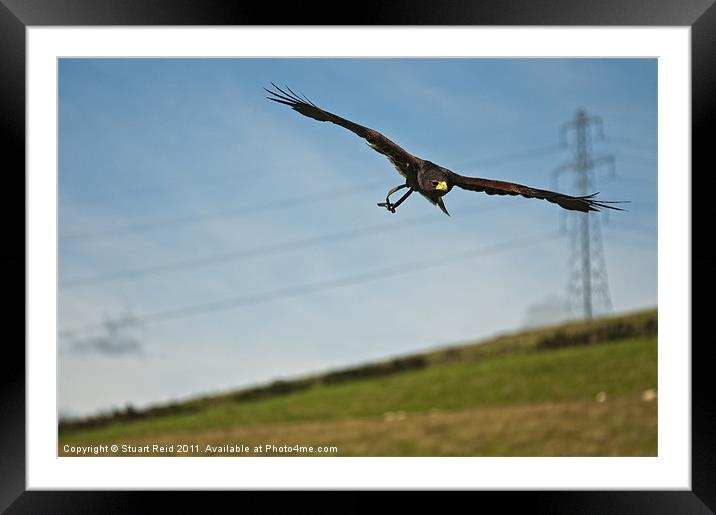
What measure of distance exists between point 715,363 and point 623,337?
5386mm

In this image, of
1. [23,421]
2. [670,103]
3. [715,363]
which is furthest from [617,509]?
[23,421]

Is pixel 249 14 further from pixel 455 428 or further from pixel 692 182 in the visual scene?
pixel 455 428

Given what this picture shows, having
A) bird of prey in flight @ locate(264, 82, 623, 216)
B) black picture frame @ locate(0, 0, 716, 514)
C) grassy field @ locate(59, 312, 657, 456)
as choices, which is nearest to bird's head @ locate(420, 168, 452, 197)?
bird of prey in flight @ locate(264, 82, 623, 216)

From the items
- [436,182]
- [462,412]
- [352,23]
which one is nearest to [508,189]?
[436,182]

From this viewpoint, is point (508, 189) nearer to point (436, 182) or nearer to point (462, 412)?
point (436, 182)

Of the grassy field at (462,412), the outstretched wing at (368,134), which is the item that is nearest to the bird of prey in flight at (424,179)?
the outstretched wing at (368,134)

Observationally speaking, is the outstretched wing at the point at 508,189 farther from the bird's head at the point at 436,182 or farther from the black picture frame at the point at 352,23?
the black picture frame at the point at 352,23

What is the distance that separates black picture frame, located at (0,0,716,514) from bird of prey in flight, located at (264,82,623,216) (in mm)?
485

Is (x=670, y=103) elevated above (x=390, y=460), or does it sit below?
above

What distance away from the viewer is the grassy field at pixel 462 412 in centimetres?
739

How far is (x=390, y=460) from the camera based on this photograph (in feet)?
14.5

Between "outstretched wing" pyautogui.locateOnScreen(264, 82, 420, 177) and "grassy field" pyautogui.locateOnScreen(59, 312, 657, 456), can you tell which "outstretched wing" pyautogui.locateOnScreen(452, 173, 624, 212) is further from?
"grassy field" pyautogui.locateOnScreen(59, 312, 657, 456)

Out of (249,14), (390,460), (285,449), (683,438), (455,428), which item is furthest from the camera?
(455,428)

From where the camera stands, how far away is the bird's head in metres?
3.56
